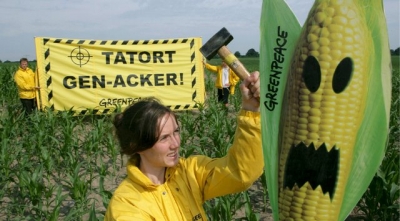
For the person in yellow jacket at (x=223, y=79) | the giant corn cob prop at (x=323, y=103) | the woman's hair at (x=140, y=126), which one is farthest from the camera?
the person in yellow jacket at (x=223, y=79)

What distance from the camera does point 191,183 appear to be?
1277 mm

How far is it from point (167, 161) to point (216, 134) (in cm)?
384

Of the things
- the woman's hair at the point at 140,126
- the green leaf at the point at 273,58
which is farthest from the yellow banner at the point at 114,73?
the green leaf at the point at 273,58

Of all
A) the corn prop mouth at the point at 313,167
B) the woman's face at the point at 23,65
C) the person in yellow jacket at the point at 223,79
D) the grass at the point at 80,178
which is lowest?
the grass at the point at 80,178

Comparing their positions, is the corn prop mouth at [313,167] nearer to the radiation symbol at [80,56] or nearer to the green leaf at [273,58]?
the green leaf at [273,58]

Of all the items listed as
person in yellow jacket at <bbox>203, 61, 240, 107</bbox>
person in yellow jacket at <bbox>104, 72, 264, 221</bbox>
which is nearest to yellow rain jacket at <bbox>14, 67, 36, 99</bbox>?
person in yellow jacket at <bbox>203, 61, 240, 107</bbox>

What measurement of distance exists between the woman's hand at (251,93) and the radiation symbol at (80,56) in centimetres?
623

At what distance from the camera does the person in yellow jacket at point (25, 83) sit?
675cm

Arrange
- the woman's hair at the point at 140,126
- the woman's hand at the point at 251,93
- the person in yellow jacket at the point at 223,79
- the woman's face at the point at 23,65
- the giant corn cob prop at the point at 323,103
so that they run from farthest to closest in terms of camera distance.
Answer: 1. the person in yellow jacket at the point at 223,79
2. the woman's face at the point at 23,65
3. the woman's hair at the point at 140,126
4. the woman's hand at the point at 251,93
5. the giant corn cob prop at the point at 323,103

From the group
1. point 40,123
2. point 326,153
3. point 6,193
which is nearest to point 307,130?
point 326,153

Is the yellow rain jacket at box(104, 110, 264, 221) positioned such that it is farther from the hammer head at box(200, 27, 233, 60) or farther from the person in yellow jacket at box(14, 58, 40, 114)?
the person in yellow jacket at box(14, 58, 40, 114)

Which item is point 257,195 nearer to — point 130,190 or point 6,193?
point 6,193

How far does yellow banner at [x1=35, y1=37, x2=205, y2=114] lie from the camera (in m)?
6.76

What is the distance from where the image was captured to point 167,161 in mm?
1240
